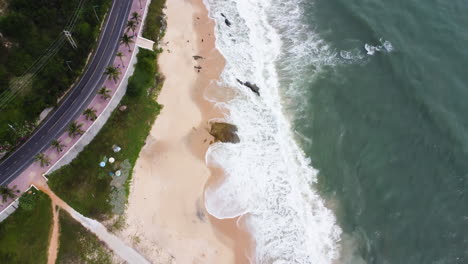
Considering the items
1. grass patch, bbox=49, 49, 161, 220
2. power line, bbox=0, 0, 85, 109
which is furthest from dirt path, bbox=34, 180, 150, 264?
power line, bbox=0, 0, 85, 109

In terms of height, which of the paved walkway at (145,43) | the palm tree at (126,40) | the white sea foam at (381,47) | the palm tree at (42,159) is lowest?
the palm tree at (42,159)

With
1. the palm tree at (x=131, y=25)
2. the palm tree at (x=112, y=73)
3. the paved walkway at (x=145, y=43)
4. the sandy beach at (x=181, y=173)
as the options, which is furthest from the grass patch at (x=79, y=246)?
the palm tree at (x=131, y=25)

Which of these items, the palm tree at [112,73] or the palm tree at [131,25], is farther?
the palm tree at [131,25]

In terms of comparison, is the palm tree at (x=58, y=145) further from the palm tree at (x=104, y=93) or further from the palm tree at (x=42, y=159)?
the palm tree at (x=104, y=93)

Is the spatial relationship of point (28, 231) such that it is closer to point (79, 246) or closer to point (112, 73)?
point (79, 246)

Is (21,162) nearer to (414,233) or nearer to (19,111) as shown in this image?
(19,111)

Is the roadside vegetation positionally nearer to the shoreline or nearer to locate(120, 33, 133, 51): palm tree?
locate(120, 33, 133, 51): palm tree
